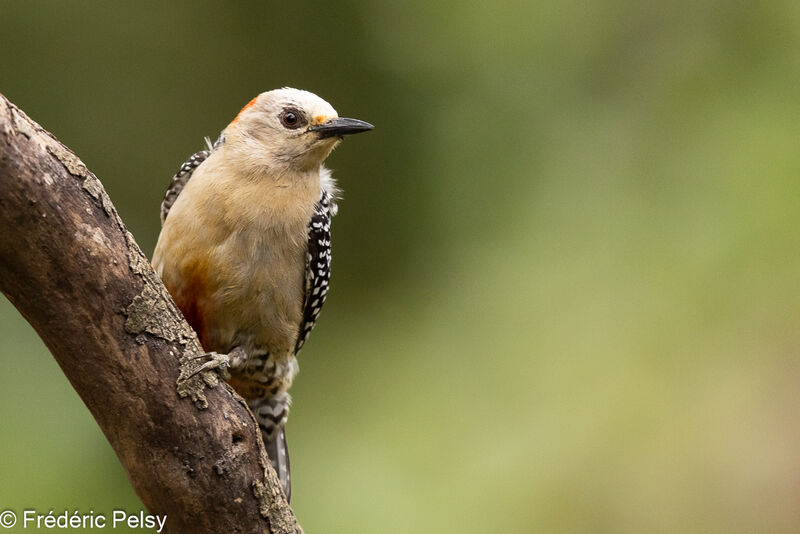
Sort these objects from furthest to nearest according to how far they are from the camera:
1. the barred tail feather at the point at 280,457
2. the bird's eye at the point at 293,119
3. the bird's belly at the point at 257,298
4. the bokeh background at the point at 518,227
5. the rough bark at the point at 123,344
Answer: the bokeh background at the point at 518,227 < the barred tail feather at the point at 280,457 < the bird's eye at the point at 293,119 < the bird's belly at the point at 257,298 < the rough bark at the point at 123,344

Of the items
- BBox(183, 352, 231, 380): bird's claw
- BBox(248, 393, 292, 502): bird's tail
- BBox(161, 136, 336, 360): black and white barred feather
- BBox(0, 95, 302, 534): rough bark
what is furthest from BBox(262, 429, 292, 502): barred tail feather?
BBox(183, 352, 231, 380): bird's claw

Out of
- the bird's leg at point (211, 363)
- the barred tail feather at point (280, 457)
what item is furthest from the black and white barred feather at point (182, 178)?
the bird's leg at point (211, 363)

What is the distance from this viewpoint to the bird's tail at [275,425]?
14.8ft

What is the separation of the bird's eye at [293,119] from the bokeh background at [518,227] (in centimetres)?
209

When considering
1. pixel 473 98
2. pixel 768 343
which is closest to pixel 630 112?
pixel 473 98

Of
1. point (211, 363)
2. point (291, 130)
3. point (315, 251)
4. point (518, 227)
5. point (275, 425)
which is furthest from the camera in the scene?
point (518, 227)

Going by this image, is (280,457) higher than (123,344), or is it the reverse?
(123,344)

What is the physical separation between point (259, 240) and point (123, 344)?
119 cm

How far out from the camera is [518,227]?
6.77 metres

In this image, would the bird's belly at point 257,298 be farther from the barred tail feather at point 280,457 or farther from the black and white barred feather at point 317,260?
the barred tail feather at point 280,457

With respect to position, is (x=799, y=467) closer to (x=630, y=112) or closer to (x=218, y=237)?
(x=630, y=112)

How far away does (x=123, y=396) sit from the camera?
299 centimetres

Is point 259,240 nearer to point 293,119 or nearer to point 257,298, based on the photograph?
point 257,298

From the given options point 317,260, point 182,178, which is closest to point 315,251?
point 317,260
